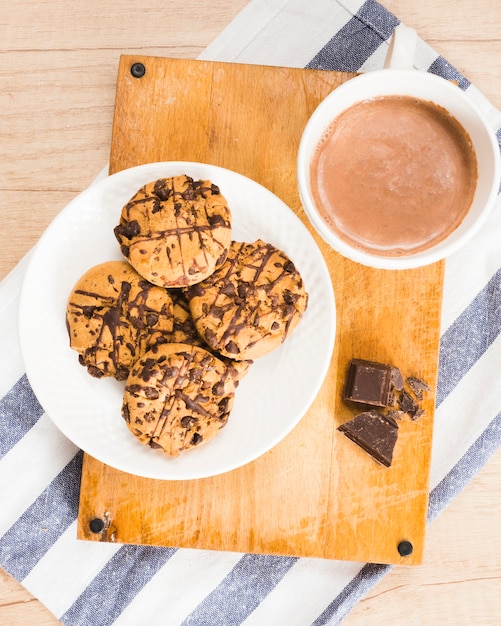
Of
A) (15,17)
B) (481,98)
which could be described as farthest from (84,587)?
(481,98)

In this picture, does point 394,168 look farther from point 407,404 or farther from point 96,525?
point 96,525

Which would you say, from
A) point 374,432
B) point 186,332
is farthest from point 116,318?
point 374,432

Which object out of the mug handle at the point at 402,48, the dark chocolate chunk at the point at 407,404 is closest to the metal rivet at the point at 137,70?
the mug handle at the point at 402,48

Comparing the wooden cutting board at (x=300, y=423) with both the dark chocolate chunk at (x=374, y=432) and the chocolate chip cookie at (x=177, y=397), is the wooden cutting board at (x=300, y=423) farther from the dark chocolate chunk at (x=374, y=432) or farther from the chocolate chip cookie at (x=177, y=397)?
the chocolate chip cookie at (x=177, y=397)

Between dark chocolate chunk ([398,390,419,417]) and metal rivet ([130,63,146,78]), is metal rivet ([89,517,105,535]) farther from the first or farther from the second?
metal rivet ([130,63,146,78])

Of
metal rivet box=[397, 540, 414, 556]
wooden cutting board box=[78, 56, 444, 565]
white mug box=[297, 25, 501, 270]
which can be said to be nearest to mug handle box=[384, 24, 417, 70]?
white mug box=[297, 25, 501, 270]

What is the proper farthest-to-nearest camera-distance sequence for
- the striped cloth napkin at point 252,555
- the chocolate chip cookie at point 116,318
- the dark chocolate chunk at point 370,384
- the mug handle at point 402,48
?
the striped cloth napkin at point 252,555
the dark chocolate chunk at point 370,384
the chocolate chip cookie at point 116,318
the mug handle at point 402,48
